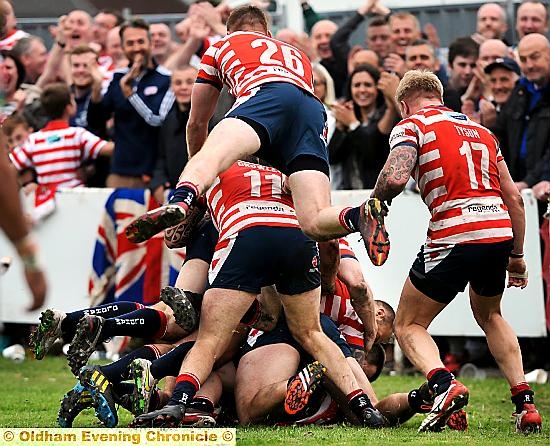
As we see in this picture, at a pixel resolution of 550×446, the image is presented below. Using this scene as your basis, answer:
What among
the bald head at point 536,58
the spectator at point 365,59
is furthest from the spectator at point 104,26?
the bald head at point 536,58

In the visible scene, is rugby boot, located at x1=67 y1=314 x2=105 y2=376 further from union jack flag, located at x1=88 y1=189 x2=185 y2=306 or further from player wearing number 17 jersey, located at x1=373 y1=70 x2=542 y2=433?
union jack flag, located at x1=88 y1=189 x2=185 y2=306

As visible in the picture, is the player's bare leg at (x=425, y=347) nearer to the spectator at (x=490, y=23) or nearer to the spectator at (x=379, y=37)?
the spectator at (x=490, y=23)

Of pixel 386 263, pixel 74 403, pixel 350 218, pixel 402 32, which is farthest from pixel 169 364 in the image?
pixel 402 32

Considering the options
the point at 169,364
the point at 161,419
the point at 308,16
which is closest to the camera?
the point at 161,419

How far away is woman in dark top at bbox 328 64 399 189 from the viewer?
12.1 m

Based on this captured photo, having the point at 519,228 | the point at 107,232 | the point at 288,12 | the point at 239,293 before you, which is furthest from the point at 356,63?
the point at 239,293

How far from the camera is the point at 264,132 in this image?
7.71 metres

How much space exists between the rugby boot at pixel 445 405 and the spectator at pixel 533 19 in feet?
18.1

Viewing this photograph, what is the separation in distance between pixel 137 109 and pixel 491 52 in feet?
11.2

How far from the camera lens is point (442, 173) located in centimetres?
808

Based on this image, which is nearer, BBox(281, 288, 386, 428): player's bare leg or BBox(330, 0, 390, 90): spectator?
BBox(281, 288, 386, 428): player's bare leg

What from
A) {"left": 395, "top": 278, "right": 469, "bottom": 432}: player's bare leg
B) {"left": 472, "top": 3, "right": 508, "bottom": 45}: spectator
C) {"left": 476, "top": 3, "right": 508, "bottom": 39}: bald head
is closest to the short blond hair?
{"left": 395, "top": 278, "right": 469, "bottom": 432}: player's bare leg

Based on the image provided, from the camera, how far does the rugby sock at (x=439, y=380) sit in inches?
305

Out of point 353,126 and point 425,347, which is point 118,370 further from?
point 353,126
